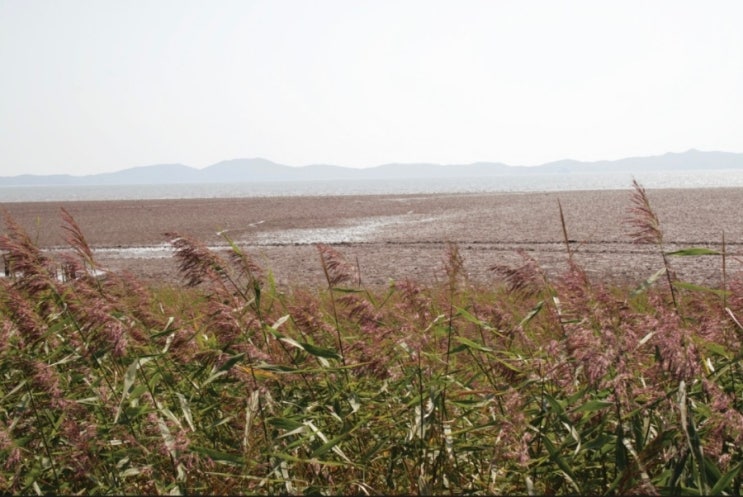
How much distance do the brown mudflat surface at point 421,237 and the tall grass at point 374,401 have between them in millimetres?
4874

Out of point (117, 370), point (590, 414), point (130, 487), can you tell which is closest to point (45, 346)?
point (117, 370)

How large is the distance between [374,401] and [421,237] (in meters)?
28.3

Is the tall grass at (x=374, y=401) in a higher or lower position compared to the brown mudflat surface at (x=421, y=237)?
higher

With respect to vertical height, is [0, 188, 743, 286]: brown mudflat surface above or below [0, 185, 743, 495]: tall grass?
below

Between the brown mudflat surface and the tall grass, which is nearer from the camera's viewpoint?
the tall grass

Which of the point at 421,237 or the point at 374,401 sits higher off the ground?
the point at 374,401

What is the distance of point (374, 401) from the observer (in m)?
3.99

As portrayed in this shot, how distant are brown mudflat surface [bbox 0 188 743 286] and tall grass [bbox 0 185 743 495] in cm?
487

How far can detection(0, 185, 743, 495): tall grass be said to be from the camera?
2.98 metres

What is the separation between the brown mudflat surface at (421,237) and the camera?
69.0 feet

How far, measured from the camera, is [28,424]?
4031mm

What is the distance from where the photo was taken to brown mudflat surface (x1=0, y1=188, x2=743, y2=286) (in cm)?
2103

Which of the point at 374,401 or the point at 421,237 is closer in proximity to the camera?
the point at 374,401

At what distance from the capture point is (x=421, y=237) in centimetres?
3212
